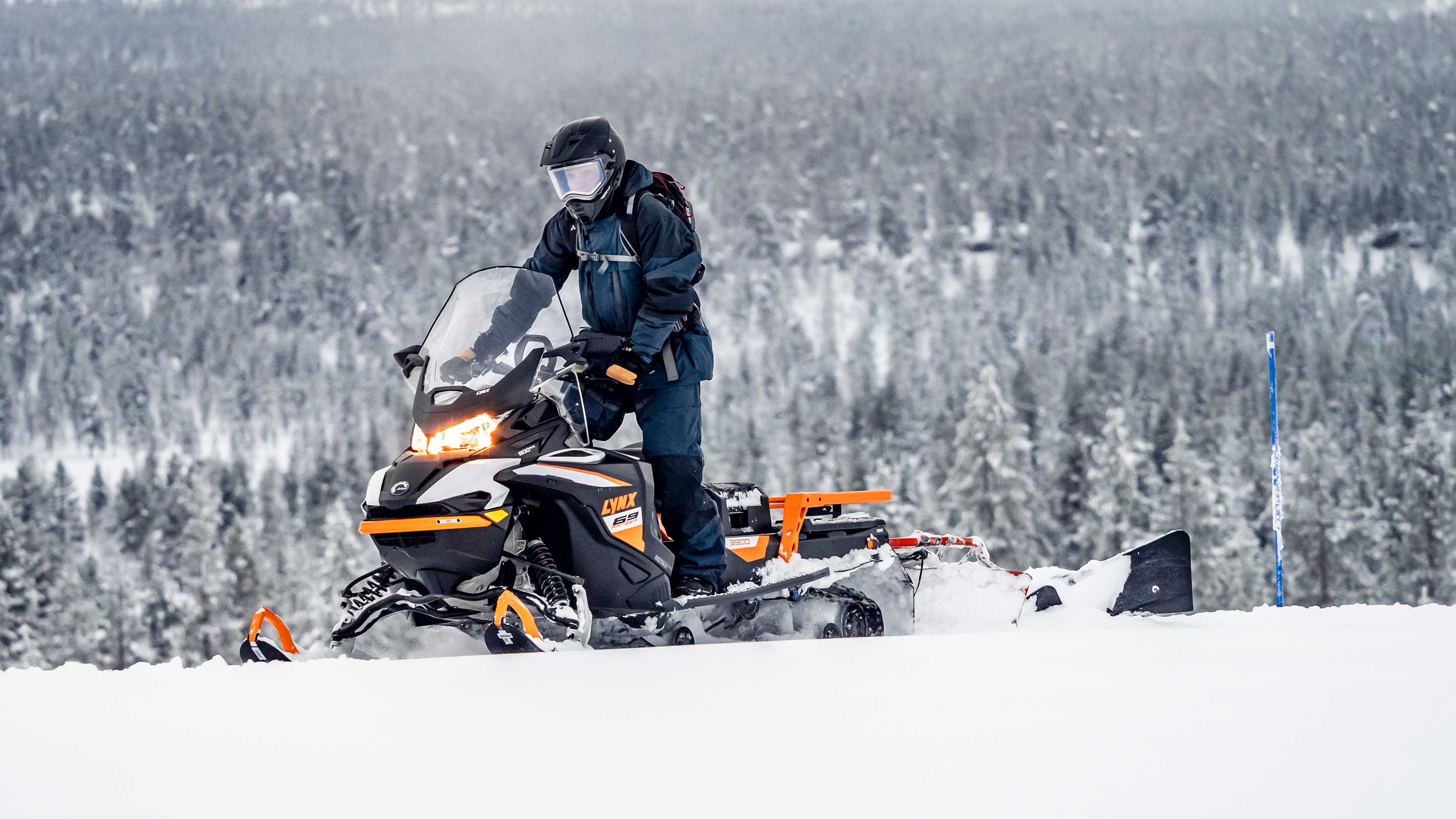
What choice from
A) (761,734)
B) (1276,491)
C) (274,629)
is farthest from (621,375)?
(1276,491)

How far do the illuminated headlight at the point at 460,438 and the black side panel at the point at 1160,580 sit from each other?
11.2 feet

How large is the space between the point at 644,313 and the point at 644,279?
8.7 inches

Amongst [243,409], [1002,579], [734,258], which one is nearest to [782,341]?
[734,258]

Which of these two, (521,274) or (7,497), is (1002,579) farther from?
(7,497)

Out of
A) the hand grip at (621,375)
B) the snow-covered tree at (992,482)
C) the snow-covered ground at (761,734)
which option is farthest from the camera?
the snow-covered tree at (992,482)

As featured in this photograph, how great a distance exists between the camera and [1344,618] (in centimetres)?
549

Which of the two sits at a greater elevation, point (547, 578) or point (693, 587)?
point (547, 578)

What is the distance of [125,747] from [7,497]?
8103 centimetres

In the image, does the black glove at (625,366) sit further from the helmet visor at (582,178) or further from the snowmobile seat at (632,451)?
the helmet visor at (582,178)

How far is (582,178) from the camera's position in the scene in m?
5.23

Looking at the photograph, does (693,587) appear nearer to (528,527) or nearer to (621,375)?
(528,527)

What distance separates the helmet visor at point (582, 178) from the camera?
205 inches

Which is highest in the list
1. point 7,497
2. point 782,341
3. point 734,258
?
point 734,258

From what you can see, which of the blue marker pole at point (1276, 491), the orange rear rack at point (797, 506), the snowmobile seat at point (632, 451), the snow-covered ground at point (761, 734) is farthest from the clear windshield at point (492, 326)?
the blue marker pole at point (1276, 491)
